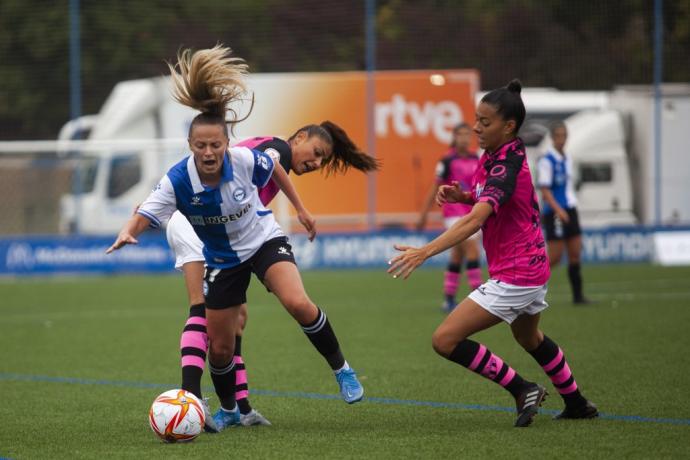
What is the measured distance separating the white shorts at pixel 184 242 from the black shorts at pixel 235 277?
45 cm

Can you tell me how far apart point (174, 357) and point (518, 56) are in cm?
1419

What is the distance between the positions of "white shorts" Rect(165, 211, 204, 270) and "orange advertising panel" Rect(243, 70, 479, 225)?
13827 millimetres

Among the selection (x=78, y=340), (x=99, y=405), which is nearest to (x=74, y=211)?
(x=78, y=340)

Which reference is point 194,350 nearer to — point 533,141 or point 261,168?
point 261,168

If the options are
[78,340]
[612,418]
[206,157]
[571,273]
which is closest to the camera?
[206,157]

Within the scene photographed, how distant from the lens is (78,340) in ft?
37.4

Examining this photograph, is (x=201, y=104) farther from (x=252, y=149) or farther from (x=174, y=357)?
(x=174, y=357)

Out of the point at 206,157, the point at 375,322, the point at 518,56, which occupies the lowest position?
the point at 375,322

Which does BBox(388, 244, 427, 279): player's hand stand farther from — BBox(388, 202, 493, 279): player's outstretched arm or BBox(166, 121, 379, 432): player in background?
BBox(166, 121, 379, 432): player in background

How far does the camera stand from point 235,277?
6.62 meters

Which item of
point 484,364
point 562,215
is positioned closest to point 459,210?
point 562,215

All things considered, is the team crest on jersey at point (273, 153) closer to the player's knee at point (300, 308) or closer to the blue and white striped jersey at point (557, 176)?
the player's knee at point (300, 308)

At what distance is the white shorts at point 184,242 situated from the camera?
23.3ft

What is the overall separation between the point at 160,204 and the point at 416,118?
15.7 m
